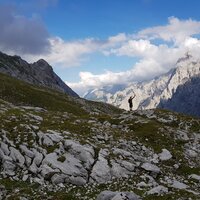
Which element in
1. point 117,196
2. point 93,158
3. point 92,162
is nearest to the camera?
point 117,196

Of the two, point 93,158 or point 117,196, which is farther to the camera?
point 93,158

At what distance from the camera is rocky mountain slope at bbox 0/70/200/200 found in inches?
1070

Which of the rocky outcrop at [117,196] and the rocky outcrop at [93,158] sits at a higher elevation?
the rocky outcrop at [93,158]

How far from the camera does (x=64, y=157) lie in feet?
106

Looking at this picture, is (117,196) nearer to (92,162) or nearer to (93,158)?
(92,162)

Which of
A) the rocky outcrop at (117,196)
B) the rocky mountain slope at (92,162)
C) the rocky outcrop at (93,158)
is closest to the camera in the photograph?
the rocky outcrop at (117,196)

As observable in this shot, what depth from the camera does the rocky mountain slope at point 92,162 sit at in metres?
27.2

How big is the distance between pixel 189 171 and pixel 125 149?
713cm

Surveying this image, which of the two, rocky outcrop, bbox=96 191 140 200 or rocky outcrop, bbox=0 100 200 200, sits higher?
rocky outcrop, bbox=0 100 200 200

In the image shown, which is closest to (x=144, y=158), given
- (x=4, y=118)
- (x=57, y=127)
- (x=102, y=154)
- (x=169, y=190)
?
(x=102, y=154)

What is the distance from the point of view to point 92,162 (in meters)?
32.1

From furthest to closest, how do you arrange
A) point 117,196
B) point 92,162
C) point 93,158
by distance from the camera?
point 93,158 < point 92,162 < point 117,196

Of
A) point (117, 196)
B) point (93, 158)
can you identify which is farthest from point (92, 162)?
point (117, 196)

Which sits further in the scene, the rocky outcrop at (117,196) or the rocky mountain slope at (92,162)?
the rocky mountain slope at (92,162)
